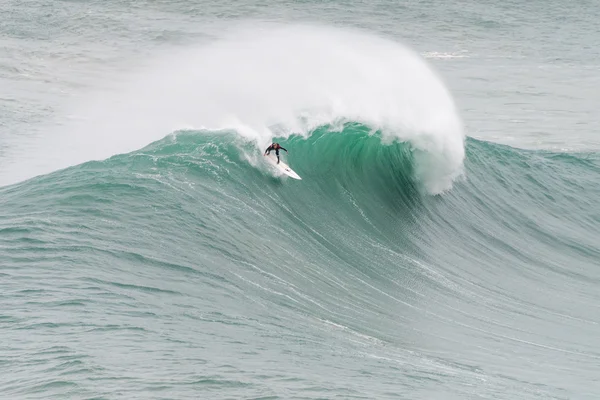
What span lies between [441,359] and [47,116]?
22236mm

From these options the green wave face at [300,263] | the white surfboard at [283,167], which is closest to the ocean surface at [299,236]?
the green wave face at [300,263]

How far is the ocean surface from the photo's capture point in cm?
1266

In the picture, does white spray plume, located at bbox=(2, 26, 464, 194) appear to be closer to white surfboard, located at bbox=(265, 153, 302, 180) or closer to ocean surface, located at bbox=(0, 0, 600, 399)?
ocean surface, located at bbox=(0, 0, 600, 399)

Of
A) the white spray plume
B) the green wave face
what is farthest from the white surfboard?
the white spray plume

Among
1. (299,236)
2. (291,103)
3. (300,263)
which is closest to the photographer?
(300,263)

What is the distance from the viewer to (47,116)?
33.5 meters

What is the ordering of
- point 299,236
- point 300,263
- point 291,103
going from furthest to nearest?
1. point 291,103
2. point 299,236
3. point 300,263

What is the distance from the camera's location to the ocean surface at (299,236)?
12656 mm

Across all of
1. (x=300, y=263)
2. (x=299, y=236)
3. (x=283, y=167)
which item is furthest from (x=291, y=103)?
(x=300, y=263)

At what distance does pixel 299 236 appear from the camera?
19359 millimetres

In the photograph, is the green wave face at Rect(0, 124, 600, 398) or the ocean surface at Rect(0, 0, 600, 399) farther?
the green wave face at Rect(0, 124, 600, 398)

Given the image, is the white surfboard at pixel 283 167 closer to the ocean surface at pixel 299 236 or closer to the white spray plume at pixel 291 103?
the ocean surface at pixel 299 236

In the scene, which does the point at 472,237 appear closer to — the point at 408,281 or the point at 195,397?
the point at 408,281

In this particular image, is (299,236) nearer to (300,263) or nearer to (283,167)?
(300,263)
